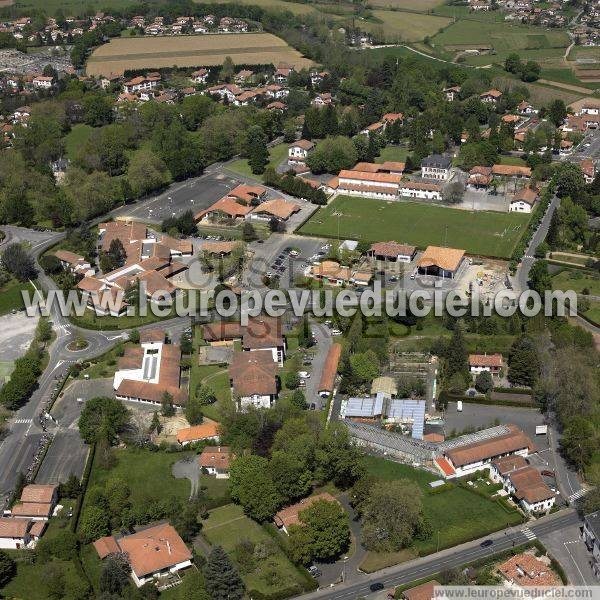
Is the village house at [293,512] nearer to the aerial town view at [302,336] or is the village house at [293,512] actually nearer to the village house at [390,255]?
the aerial town view at [302,336]

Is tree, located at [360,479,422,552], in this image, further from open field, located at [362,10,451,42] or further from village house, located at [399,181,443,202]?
open field, located at [362,10,451,42]

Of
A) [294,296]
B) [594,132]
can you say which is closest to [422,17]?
[594,132]

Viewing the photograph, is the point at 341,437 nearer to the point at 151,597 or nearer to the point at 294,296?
the point at 151,597

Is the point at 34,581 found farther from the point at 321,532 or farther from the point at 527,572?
the point at 527,572

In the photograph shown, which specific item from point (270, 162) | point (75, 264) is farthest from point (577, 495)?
point (270, 162)

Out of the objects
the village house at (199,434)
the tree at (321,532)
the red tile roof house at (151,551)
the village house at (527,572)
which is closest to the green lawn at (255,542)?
the tree at (321,532)

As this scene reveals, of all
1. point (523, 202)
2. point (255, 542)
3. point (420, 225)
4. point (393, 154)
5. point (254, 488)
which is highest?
point (254, 488)

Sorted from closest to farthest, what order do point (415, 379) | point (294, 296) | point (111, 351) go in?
point (415, 379), point (111, 351), point (294, 296)
